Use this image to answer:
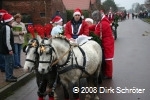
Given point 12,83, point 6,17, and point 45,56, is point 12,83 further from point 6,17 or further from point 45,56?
point 45,56

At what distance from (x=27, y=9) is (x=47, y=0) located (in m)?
2.52

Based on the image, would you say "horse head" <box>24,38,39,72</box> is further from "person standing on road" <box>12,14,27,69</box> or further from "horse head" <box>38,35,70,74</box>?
"person standing on road" <box>12,14,27,69</box>

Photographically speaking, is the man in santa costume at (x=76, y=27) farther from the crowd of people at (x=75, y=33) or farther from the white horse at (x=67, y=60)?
the white horse at (x=67, y=60)

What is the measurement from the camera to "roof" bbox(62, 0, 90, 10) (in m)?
41.1

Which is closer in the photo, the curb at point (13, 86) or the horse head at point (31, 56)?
the horse head at point (31, 56)

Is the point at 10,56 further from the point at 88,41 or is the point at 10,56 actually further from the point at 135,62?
the point at 135,62

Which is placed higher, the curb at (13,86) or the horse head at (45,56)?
the horse head at (45,56)

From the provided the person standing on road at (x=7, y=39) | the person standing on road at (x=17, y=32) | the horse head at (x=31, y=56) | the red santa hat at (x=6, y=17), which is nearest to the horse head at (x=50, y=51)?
the horse head at (x=31, y=56)

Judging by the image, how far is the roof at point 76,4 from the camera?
135 feet

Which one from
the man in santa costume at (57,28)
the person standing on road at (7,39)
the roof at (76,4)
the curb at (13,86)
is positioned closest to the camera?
the curb at (13,86)

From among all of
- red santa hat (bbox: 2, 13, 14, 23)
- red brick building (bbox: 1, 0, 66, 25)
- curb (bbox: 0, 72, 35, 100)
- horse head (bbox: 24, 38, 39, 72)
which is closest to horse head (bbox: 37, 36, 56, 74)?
horse head (bbox: 24, 38, 39, 72)

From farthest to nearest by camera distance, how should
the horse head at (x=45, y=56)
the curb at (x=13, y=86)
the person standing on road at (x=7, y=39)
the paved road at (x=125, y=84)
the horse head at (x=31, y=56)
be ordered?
the person standing on road at (x=7, y=39)
the curb at (x=13, y=86)
the paved road at (x=125, y=84)
the horse head at (x=31, y=56)
the horse head at (x=45, y=56)

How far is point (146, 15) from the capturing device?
74438 mm

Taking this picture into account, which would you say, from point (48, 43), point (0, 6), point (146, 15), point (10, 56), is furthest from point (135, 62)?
point (146, 15)
